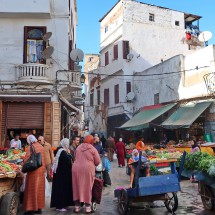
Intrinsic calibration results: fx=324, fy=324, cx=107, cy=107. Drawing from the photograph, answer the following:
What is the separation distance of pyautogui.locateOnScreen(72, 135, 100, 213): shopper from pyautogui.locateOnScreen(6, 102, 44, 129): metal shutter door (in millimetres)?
9463

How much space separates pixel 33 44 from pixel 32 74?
1.93m

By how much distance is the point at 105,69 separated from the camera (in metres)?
32.7

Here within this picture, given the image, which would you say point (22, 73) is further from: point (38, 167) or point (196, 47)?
point (196, 47)

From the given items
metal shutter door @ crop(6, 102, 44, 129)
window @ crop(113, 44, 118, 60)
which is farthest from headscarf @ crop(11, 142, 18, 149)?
window @ crop(113, 44, 118, 60)

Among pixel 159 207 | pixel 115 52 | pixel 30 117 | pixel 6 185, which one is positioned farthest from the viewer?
pixel 115 52

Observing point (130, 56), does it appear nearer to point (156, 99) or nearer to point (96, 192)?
point (156, 99)

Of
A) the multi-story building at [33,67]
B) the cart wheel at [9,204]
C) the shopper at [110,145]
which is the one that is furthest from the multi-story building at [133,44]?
the cart wheel at [9,204]

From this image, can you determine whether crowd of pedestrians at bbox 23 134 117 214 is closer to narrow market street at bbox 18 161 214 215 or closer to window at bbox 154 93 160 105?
narrow market street at bbox 18 161 214 215

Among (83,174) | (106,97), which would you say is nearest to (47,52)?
(83,174)

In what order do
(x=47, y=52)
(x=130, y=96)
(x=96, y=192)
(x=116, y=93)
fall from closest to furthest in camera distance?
1. (x=96, y=192)
2. (x=47, y=52)
3. (x=130, y=96)
4. (x=116, y=93)

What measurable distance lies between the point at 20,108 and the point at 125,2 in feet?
55.7

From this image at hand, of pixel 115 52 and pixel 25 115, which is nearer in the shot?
pixel 25 115

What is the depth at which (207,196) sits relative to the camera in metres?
7.30

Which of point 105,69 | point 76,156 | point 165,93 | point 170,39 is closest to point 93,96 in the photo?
point 105,69
